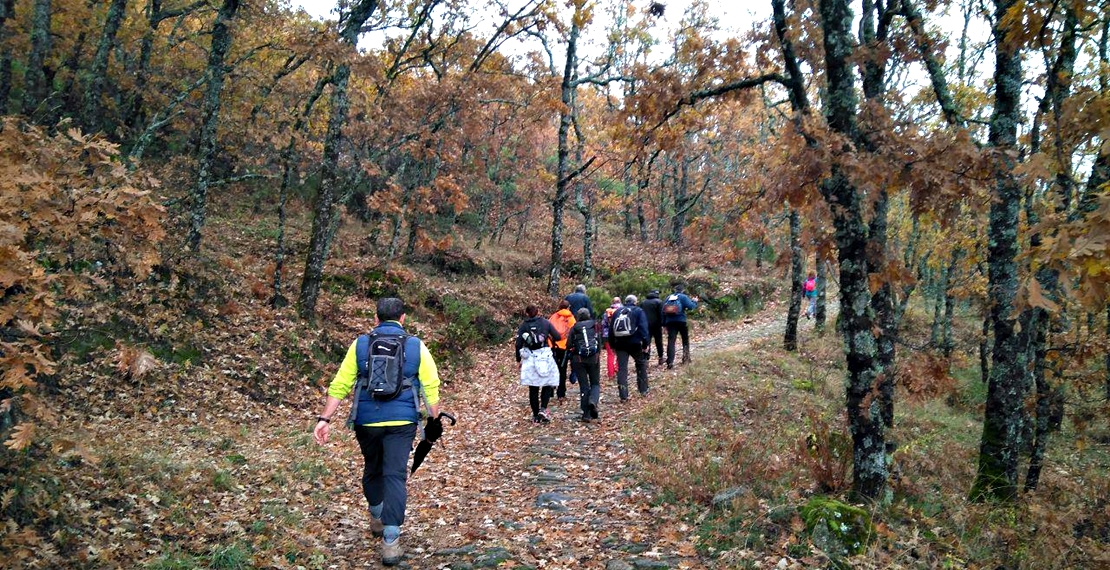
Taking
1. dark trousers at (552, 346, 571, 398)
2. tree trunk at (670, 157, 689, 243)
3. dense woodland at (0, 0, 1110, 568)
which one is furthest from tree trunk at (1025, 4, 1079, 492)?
tree trunk at (670, 157, 689, 243)

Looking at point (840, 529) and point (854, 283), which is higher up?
point (854, 283)

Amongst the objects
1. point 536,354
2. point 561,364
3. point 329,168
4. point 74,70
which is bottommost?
point 561,364

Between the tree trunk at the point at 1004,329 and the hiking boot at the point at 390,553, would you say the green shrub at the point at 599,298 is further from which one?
the hiking boot at the point at 390,553

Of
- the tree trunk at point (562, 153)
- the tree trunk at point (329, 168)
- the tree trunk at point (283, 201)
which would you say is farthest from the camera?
the tree trunk at point (562, 153)

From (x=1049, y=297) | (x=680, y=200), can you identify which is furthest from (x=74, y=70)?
(x=1049, y=297)

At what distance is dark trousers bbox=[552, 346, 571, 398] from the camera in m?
12.4

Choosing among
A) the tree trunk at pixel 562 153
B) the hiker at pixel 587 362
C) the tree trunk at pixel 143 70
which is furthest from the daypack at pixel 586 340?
the tree trunk at pixel 143 70

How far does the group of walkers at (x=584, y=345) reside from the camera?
36.6 ft

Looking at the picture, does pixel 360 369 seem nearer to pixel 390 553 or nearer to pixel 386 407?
pixel 386 407

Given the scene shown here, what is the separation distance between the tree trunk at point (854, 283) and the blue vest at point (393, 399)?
3900 millimetres

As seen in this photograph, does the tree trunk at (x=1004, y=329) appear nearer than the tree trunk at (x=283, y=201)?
Yes

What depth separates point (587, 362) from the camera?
1123 cm

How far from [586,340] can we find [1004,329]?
5934 mm

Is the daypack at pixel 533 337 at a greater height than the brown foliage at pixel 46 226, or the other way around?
the brown foliage at pixel 46 226
